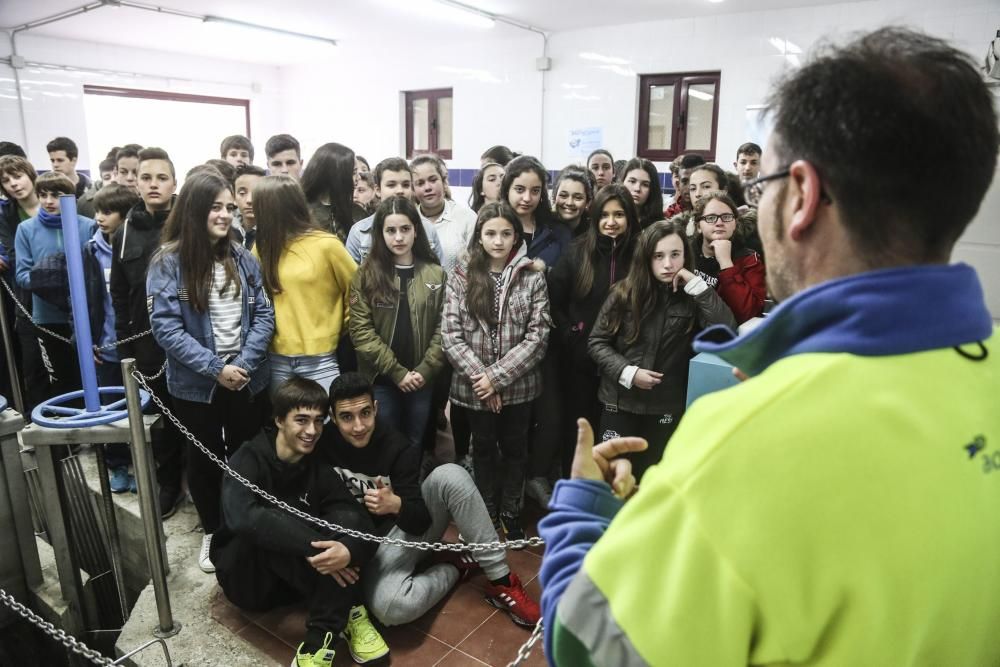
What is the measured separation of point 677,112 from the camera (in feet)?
23.8

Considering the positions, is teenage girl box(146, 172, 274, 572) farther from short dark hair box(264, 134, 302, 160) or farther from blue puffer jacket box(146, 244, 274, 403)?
short dark hair box(264, 134, 302, 160)

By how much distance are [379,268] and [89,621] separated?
2256 mm

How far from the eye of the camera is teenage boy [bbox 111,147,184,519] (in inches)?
126

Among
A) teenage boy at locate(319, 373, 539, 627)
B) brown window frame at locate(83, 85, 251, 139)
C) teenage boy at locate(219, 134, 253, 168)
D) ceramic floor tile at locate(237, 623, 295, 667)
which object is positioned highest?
brown window frame at locate(83, 85, 251, 139)

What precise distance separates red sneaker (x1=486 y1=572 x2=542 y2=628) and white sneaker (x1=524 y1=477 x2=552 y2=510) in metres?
0.70

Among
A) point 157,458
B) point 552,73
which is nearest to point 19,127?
point 552,73

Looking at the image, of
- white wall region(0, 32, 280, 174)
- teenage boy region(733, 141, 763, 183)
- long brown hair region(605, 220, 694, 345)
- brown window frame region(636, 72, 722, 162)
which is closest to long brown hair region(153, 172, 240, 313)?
long brown hair region(605, 220, 694, 345)

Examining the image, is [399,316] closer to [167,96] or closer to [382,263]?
[382,263]

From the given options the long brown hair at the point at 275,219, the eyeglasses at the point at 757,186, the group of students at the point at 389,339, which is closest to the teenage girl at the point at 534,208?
the group of students at the point at 389,339

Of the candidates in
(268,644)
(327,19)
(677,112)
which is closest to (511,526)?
(268,644)

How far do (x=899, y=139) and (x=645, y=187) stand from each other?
3.39 meters

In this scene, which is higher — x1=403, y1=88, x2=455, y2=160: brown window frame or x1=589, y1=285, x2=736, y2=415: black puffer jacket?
x1=403, y1=88, x2=455, y2=160: brown window frame

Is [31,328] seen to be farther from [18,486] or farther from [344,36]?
[344,36]

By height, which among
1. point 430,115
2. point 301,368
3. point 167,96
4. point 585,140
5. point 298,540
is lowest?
point 298,540
